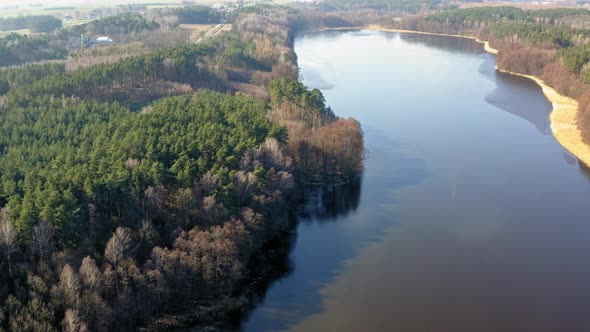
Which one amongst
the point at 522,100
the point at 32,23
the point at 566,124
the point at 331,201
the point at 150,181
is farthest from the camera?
the point at 32,23

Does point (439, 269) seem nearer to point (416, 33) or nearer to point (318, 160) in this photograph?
point (318, 160)

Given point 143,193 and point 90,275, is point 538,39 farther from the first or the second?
point 90,275

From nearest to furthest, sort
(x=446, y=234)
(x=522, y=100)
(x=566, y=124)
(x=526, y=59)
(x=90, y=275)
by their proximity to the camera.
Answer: (x=90, y=275), (x=446, y=234), (x=566, y=124), (x=522, y=100), (x=526, y=59)

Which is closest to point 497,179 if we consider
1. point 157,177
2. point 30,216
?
point 157,177

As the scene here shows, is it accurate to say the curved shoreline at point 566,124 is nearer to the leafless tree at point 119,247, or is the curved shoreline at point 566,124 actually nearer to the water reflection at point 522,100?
the water reflection at point 522,100

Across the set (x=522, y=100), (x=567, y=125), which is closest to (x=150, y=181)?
(x=567, y=125)

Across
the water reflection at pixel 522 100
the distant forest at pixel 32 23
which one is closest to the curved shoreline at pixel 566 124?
the water reflection at pixel 522 100

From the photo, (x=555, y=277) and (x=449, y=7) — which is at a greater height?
(x=449, y=7)
